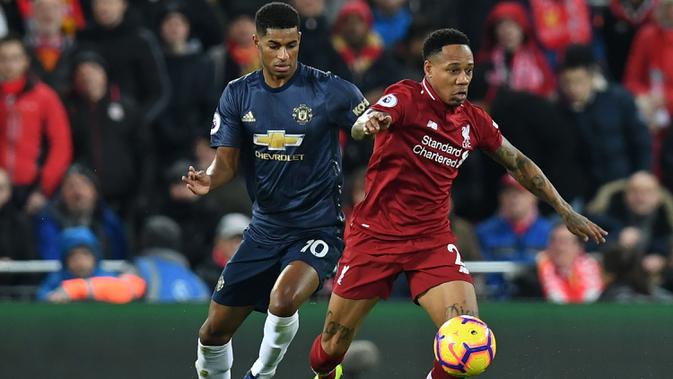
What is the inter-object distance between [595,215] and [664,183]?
1445 millimetres

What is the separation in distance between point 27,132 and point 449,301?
5499 millimetres

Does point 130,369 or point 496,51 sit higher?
point 496,51

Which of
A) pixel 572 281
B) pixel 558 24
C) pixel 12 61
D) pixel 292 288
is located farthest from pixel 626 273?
pixel 12 61

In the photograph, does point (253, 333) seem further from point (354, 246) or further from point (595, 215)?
point (595, 215)

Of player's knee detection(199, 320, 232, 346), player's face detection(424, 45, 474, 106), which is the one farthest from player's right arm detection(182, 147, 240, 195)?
player's face detection(424, 45, 474, 106)

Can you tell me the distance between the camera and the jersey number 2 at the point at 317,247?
9383mm

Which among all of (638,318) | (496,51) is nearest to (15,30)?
(496,51)

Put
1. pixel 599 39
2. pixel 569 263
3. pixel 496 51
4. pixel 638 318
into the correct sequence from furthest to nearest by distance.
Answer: pixel 599 39, pixel 496 51, pixel 569 263, pixel 638 318

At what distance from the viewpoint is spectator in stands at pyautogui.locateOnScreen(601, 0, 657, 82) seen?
50.3ft

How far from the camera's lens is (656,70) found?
14766 mm

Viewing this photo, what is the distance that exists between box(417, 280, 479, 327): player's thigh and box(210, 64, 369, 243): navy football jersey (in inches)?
32.9

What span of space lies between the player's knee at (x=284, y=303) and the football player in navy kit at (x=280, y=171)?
0.5 inches

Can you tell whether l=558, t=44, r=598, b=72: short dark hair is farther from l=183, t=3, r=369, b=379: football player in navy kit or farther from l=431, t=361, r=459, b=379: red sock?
l=431, t=361, r=459, b=379: red sock

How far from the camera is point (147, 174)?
13.7 m
